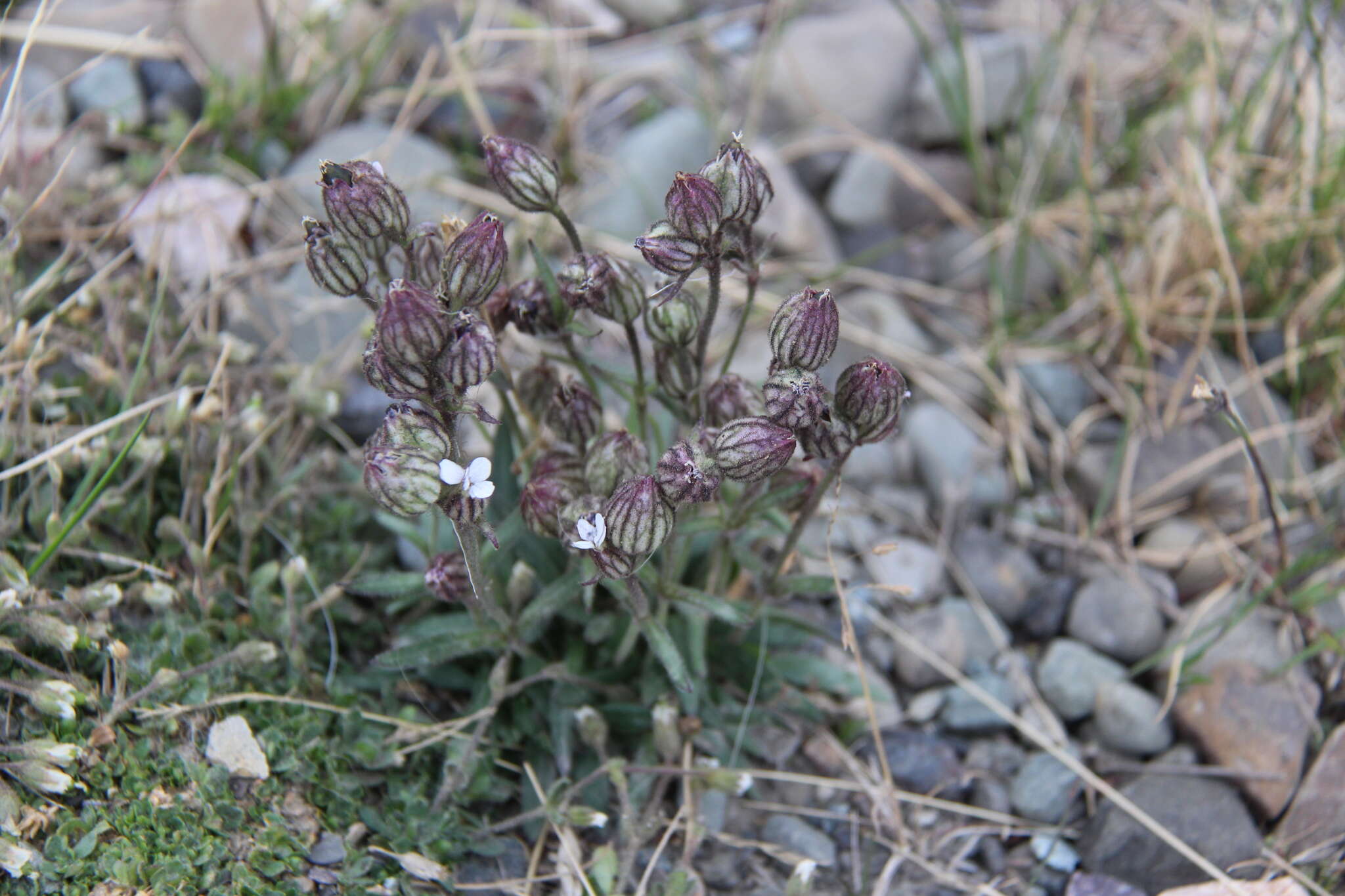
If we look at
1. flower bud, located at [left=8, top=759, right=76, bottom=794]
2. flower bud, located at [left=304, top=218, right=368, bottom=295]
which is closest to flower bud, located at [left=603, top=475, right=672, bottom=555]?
flower bud, located at [left=304, top=218, right=368, bottom=295]

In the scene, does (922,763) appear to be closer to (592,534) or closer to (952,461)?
(952,461)

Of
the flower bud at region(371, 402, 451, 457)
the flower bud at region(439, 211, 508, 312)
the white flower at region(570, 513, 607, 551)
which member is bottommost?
the white flower at region(570, 513, 607, 551)

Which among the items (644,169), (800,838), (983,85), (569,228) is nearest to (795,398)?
(569,228)

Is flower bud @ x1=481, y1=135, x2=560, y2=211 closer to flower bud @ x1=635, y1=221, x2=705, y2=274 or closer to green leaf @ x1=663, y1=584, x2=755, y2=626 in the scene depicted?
flower bud @ x1=635, y1=221, x2=705, y2=274

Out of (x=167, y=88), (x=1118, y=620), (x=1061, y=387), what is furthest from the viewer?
(x=167, y=88)

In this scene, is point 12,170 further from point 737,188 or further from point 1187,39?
point 1187,39

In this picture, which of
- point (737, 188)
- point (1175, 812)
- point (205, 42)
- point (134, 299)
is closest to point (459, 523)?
point (737, 188)

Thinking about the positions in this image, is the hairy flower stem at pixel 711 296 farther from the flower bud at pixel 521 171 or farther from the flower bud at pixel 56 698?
the flower bud at pixel 56 698
